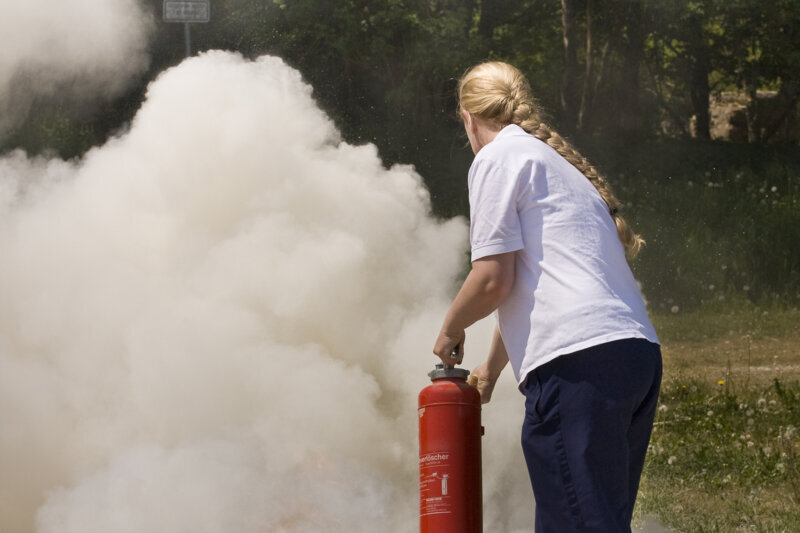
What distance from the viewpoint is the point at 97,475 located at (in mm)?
4406

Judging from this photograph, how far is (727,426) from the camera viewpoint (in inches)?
272

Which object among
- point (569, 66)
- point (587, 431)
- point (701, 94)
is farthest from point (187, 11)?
point (701, 94)

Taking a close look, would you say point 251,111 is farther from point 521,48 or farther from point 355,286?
point 521,48

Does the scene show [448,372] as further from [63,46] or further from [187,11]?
[187,11]

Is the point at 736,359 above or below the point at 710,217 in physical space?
below

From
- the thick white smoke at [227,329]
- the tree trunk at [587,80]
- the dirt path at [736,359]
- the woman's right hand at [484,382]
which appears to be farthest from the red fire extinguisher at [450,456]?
the tree trunk at [587,80]

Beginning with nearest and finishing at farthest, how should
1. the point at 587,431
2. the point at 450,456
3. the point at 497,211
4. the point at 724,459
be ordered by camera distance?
the point at 587,431 → the point at 497,211 → the point at 450,456 → the point at 724,459

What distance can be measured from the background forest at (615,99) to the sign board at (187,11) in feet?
3.85

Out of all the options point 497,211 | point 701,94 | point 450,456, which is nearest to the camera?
point 497,211

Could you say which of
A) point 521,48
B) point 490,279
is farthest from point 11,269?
point 521,48

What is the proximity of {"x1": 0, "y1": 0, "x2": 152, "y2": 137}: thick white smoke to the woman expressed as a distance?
3945mm

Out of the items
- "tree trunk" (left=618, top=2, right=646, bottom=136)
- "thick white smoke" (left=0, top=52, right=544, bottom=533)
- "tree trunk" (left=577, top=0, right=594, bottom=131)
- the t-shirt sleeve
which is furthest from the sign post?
"tree trunk" (left=618, top=2, right=646, bottom=136)

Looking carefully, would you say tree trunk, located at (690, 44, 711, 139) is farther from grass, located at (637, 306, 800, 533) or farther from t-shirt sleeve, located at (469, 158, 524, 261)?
t-shirt sleeve, located at (469, 158, 524, 261)

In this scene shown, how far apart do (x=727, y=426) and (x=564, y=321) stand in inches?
174
